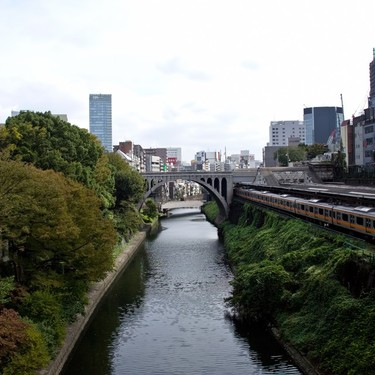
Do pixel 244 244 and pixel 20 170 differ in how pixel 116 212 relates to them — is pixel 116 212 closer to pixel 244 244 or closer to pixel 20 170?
pixel 244 244

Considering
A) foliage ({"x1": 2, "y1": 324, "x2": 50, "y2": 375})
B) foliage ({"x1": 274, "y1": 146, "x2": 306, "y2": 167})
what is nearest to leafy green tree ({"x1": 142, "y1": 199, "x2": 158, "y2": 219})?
foliage ({"x1": 274, "y1": 146, "x2": 306, "y2": 167})

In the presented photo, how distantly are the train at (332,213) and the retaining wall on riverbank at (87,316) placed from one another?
43.7 feet

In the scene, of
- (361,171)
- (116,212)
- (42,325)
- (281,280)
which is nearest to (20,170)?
(42,325)

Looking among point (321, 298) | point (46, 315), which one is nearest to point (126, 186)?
point (46, 315)

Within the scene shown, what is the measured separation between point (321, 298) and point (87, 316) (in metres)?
11.9

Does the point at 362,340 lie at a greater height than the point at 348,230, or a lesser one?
lesser

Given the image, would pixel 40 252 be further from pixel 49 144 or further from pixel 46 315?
pixel 49 144

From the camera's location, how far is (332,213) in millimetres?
31000

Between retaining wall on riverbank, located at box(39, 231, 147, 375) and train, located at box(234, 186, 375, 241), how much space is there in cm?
1333

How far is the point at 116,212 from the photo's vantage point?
5456 cm

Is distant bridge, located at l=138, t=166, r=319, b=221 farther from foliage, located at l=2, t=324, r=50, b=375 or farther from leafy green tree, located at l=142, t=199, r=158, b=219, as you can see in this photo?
foliage, located at l=2, t=324, r=50, b=375

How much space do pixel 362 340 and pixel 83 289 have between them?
14.9 meters

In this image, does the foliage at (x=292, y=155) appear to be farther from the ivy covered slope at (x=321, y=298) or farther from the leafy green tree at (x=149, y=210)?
the ivy covered slope at (x=321, y=298)

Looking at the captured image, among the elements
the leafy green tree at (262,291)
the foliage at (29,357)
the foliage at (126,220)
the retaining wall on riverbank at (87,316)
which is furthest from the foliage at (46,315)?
the foliage at (126,220)
